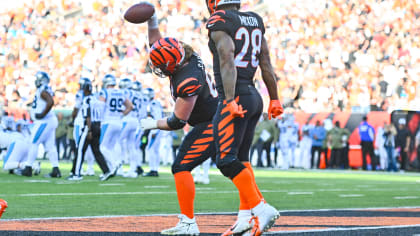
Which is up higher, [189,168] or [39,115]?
[189,168]

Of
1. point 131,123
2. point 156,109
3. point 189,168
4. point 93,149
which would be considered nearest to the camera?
point 189,168

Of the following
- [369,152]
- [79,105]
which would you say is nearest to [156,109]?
[79,105]

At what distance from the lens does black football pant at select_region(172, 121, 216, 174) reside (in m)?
5.49

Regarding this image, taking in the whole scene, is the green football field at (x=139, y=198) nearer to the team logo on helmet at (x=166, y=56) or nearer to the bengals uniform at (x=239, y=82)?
the team logo on helmet at (x=166, y=56)

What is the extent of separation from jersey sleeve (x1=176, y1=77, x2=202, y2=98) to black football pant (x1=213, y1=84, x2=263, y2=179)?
0.34 meters

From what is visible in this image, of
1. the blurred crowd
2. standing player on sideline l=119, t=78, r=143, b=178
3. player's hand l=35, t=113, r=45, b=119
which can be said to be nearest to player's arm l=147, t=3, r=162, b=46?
player's hand l=35, t=113, r=45, b=119

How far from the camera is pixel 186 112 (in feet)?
17.5

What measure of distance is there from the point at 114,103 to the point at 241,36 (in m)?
10.1

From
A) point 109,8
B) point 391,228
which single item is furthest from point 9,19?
point 391,228

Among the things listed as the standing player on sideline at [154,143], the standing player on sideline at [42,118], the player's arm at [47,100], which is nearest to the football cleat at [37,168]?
the standing player on sideline at [42,118]

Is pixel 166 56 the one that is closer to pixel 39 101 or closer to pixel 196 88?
pixel 196 88

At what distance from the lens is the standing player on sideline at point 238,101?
493 cm

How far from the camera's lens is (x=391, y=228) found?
616cm

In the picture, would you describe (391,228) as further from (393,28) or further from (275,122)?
(393,28)
